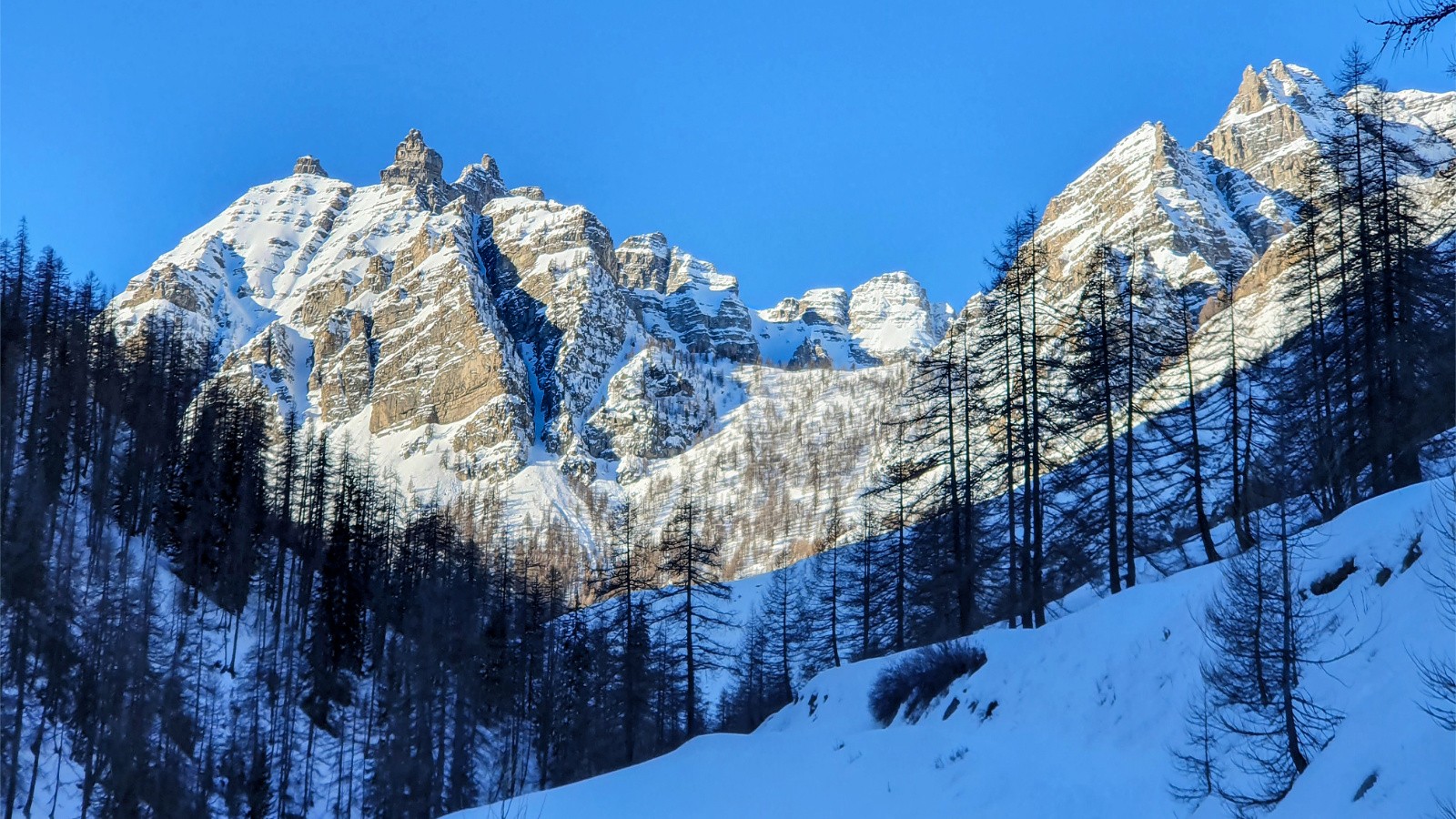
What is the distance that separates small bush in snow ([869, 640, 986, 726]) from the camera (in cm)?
2077

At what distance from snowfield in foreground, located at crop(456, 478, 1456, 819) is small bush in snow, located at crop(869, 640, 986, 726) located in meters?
0.41

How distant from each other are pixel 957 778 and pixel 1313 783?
6348 mm

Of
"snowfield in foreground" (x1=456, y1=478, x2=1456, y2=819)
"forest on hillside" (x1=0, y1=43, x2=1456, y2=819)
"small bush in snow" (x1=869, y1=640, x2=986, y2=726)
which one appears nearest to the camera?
"snowfield in foreground" (x1=456, y1=478, x2=1456, y2=819)

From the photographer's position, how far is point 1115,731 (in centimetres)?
1422

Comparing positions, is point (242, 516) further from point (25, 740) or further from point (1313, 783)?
point (1313, 783)

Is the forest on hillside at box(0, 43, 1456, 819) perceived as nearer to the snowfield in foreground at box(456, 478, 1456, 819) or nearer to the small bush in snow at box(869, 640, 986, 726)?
the snowfield in foreground at box(456, 478, 1456, 819)

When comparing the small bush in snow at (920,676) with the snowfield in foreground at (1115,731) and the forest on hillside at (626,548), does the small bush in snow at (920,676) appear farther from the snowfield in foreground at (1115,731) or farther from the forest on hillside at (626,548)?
the forest on hillside at (626,548)

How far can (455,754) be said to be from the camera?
47.5m

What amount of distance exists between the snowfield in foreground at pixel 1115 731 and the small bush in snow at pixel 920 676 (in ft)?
1.34

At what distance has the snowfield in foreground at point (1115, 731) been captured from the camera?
31.2 feet

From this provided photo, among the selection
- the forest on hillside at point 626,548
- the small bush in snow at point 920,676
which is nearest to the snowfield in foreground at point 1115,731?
the small bush in snow at point 920,676

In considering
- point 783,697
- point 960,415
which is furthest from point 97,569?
point 960,415

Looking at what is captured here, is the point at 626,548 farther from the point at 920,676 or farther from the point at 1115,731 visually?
the point at 1115,731

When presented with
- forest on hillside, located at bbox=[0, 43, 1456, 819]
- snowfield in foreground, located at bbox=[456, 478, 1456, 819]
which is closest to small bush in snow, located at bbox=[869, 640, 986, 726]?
snowfield in foreground, located at bbox=[456, 478, 1456, 819]
